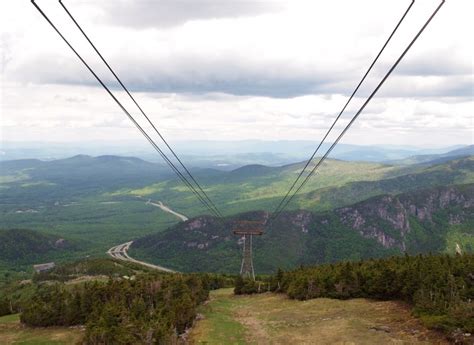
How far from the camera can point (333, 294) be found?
210 ft

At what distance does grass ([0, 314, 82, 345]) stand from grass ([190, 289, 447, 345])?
18.0 m

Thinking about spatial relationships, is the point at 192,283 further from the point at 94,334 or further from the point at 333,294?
the point at 94,334

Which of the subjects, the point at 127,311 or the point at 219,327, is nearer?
the point at 219,327

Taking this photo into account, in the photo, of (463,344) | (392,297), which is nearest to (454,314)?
(463,344)

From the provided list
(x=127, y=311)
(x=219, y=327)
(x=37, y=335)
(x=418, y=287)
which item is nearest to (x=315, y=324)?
(x=219, y=327)

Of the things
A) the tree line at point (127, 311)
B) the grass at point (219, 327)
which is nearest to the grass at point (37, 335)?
the tree line at point (127, 311)

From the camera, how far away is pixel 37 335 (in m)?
58.5

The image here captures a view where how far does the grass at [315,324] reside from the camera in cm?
4025

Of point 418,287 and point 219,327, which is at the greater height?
point 418,287

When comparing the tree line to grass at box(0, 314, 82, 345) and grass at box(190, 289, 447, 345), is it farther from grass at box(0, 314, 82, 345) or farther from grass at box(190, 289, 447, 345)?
grass at box(190, 289, 447, 345)

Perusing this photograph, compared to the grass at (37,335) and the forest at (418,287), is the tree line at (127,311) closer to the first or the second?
the grass at (37,335)

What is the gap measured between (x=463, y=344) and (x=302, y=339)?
16.0 m

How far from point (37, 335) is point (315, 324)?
4003 centimetres

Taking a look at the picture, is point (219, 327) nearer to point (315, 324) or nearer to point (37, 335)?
point (315, 324)
